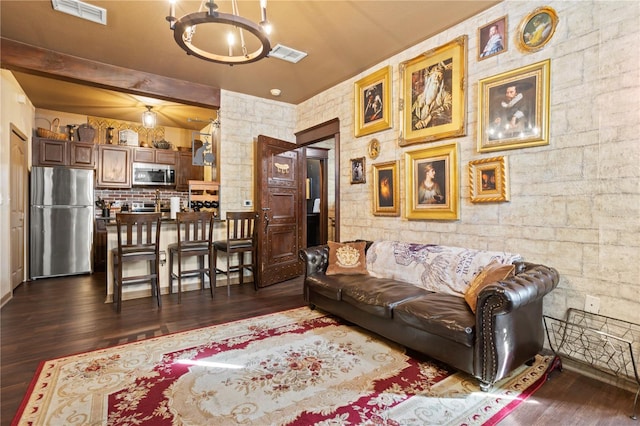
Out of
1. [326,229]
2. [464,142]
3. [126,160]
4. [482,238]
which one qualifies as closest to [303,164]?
[326,229]

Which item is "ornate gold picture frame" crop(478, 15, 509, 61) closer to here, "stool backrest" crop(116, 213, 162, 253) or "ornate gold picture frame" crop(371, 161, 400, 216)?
"ornate gold picture frame" crop(371, 161, 400, 216)

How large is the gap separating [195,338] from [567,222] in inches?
121

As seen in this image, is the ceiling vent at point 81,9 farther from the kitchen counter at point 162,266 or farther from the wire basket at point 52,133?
the wire basket at point 52,133

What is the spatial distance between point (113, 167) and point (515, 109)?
21.2 ft

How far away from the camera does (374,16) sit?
9.26 ft

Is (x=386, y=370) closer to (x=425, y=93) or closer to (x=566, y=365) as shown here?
(x=566, y=365)

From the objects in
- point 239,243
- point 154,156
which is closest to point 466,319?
point 239,243

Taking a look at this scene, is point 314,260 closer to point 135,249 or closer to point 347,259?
point 347,259

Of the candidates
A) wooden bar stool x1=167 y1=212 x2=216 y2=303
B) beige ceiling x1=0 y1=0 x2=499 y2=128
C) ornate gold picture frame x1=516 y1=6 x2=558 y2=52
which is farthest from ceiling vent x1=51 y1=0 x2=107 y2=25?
ornate gold picture frame x1=516 y1=6 x2=558 y2=52

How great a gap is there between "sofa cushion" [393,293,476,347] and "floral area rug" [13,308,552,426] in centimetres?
31

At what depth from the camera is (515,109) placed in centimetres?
252

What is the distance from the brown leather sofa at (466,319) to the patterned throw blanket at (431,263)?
0.37 feet

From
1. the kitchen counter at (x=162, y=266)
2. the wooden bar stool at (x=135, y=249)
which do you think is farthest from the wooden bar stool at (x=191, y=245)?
the wooden bar stool at (x=135, y=249)

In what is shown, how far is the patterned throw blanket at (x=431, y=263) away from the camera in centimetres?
253
